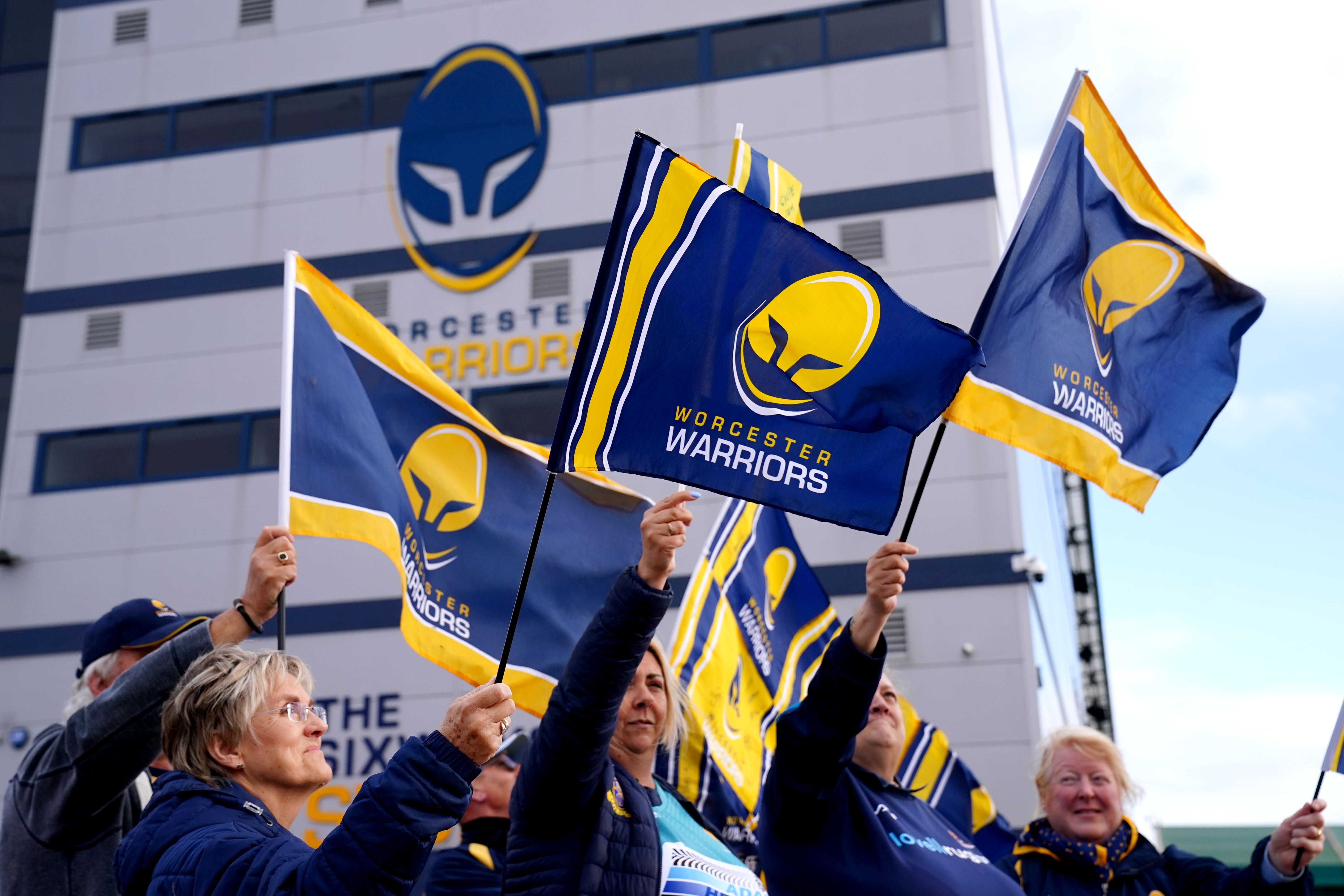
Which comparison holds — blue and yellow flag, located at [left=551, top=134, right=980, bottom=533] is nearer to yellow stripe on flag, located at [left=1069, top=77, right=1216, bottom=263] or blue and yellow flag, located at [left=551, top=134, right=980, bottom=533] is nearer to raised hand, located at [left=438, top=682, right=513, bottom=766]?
raised hand, located at [left=438, top=682, right=513, bottom=766]

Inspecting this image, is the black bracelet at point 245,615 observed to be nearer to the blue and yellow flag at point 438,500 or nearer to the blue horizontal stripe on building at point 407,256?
the blue and yellow flag at point 438,500

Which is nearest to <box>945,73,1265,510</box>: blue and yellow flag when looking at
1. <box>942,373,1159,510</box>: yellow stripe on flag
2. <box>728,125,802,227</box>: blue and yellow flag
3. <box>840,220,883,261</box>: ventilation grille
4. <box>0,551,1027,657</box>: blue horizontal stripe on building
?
<box>942,373,1159,510</box>: yellow stripe on flag

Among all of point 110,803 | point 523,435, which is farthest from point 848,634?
point 523,435

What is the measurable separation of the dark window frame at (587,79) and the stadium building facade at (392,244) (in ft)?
0.11

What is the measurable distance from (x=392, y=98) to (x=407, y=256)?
212 cm

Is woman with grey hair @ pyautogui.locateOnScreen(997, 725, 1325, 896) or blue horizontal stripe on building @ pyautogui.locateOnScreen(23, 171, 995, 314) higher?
blue horizontal stripe on building @ pyautogui.locateOnScreen(23, 171, 995, 314)

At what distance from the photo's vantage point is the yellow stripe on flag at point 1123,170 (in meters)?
5.00

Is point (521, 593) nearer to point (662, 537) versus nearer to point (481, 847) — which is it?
point (662, 537)

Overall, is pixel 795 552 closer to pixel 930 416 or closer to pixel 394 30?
pixel 930 416

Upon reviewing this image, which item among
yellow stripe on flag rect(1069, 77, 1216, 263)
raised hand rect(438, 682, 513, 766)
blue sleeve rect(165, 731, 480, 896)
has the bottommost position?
blue sleeve rect(165, 731, 480, 896)

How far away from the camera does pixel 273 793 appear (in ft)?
9.38

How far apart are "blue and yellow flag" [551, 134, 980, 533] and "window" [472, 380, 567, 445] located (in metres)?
10.7

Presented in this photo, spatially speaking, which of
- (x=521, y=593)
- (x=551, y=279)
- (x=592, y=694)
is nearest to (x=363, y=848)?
(x=521, y=593)

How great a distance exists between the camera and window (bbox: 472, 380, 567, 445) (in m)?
14.5
